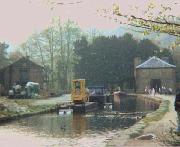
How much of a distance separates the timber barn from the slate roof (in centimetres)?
1937

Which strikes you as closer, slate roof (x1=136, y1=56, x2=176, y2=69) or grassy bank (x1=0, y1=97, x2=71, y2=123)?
grassy bank (x1=0, y1=97, x2=71, y2=123)

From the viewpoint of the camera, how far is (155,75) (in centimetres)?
8812

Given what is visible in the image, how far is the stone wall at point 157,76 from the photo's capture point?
287ft

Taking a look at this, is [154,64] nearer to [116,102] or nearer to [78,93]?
[116,102]

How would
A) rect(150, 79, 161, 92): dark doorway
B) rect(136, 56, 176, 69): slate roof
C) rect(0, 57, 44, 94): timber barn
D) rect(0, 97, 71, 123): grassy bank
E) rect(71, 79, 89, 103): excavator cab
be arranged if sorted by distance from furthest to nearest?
1. rect(150, 79, 161, 92): dark doorway
2. rect(136, 56, 176, 69): slate roof
3. rect(0, 57, 44, 94): timber barn
4. rect(71, 79, 89, 103): excavator cab
5. rect(0, 97, 71, 123): grassy bank

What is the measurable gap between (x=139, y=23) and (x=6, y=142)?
36.8 ft

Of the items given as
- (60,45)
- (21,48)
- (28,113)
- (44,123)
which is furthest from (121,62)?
(44,123)

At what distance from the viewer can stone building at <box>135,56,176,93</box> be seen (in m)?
87.6

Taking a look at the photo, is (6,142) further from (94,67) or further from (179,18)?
(94,67)

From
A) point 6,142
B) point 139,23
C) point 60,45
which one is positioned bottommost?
point 6,142

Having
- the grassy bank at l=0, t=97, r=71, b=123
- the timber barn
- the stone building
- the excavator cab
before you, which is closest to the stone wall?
the stone building

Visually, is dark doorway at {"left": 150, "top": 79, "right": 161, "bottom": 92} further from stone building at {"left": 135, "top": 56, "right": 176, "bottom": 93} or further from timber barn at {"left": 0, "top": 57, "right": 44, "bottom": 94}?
timber barn at {"left": 0, "top": 57, "right": 44, "bottom": 94}

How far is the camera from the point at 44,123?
31984mm

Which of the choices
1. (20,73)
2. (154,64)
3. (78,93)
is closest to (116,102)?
(78,93)
